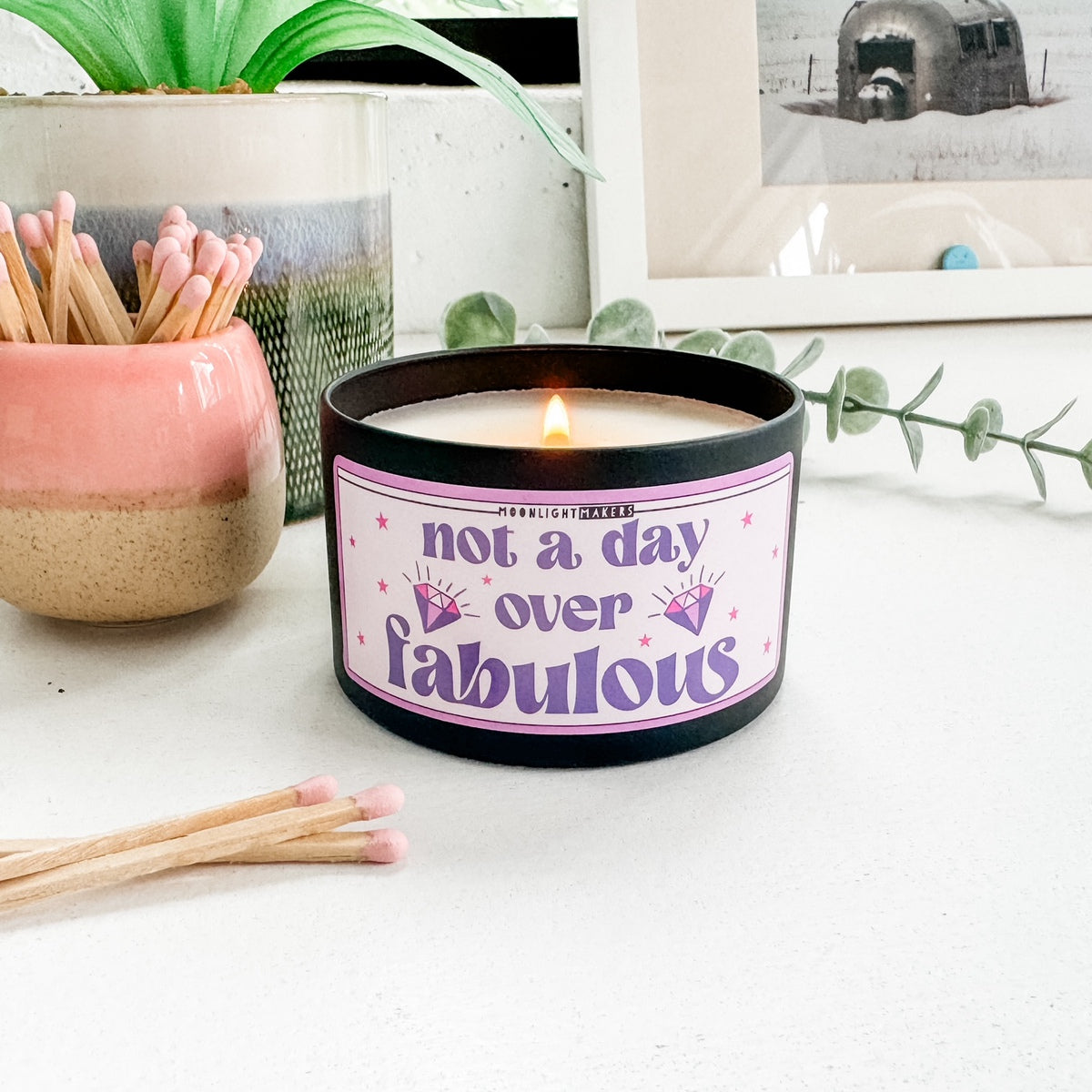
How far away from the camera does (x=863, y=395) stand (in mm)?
545

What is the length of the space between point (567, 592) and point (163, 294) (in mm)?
161

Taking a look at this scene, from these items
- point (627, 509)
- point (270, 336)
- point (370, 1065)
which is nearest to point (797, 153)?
point (270, 336)

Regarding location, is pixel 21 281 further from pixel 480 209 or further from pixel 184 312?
pixel 480 209

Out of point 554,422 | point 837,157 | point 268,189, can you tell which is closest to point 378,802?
point 554,422

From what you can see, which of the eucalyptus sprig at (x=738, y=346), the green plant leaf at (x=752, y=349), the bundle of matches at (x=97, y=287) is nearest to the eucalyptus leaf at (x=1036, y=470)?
the eucalyptus sprig at (x=738, y=346)

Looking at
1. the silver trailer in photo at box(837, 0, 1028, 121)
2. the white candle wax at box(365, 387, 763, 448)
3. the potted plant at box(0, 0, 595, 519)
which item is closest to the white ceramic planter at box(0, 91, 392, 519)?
the potted plant at box(0, 0, 595, 519)

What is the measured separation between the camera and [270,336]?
47 cm

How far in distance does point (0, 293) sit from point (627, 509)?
7.7 inches

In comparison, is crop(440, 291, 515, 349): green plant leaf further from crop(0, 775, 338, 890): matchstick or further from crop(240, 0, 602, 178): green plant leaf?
crop(0, 775, 338, 890): matchstick

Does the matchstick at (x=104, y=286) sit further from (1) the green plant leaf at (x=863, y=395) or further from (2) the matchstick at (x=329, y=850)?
(1) the green plant leaf at (x=863, y=395)

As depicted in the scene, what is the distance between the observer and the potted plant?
43 centimetres

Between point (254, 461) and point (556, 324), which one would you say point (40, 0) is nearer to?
point (254, 461)

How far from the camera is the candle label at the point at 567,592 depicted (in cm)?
30

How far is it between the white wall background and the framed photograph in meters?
0.06
